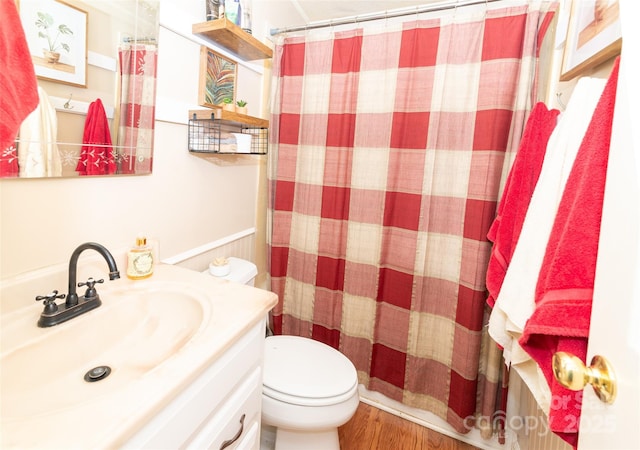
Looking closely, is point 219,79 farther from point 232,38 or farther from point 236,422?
point 236,422

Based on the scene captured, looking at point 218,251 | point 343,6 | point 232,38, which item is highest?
point 343,6

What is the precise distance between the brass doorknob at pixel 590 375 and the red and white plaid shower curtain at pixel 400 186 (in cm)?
98

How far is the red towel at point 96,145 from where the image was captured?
0.92 meters

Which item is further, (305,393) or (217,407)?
(305,393)

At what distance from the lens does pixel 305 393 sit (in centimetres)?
118

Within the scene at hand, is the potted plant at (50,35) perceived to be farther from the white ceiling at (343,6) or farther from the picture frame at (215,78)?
the white ceiling at (343,6)

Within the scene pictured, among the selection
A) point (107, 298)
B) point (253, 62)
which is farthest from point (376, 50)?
point (107, 298)

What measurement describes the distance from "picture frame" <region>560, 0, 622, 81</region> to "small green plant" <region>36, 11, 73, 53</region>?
4.35ft

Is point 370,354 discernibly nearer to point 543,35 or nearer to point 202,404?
point 202,404

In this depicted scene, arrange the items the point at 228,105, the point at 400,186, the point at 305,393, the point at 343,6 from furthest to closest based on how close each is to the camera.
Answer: the point at 343,6, the point at 400,186, the point at 228,105, the point at 305,393

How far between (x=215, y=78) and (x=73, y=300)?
1.02 metres

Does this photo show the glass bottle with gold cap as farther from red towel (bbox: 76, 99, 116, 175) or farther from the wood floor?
the wood floor

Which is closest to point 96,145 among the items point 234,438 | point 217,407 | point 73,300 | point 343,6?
point 73,300

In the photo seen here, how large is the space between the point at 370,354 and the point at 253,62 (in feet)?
5.42
